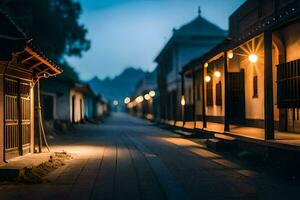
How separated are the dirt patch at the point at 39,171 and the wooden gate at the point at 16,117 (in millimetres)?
1001

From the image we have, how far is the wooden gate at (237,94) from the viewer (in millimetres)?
21938

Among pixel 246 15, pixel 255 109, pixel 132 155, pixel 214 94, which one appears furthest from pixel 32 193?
pixel 214 94

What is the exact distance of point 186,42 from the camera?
4481cm

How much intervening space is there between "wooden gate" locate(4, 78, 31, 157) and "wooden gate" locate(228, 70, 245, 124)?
1026 cm

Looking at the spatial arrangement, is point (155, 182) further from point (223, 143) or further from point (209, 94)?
point (209, 94)

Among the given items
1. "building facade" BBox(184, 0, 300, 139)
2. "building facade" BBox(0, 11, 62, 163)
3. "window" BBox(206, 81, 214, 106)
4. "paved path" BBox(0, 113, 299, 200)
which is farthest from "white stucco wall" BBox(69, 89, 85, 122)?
"paved path" BBox(0, 113, 299, 200)

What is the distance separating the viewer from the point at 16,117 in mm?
13328

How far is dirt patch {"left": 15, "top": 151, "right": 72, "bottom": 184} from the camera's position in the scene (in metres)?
9.95

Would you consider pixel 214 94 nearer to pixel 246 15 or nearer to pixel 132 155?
pixel 246 15

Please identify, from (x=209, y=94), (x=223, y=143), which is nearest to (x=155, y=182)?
(x=223, y=143)

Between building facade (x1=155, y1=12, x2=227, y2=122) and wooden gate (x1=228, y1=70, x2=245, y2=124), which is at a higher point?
building facade (x1=155, y1=12, x2=227, y2=122)

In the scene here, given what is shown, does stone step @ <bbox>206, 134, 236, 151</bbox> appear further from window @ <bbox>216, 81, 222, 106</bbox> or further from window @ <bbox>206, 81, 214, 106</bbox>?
window @ <bbox>206, 81, 214, 106</bbox>

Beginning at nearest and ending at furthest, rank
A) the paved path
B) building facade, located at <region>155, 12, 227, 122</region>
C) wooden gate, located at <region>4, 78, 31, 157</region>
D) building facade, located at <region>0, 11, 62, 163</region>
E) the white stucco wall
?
the paved path
building facade, located at <region>0, 11, 62, 163</region>
wooden gate, located at <region>4, 78, 31, 157</region>
the white stucco wall
building facade, located at <region>155, 12, 227, 122</region>

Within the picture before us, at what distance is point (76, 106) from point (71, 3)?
9.23 metres
